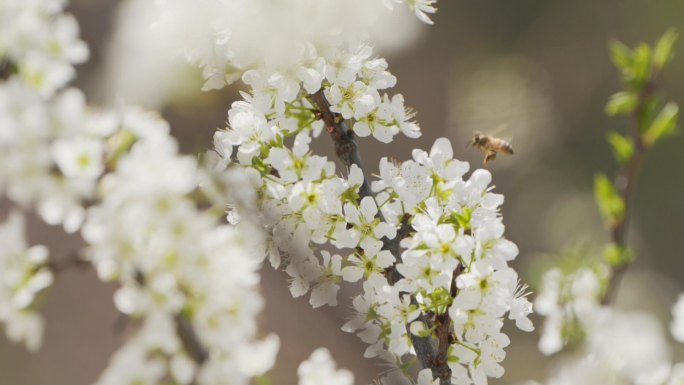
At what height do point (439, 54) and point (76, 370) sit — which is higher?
point (439, 54)

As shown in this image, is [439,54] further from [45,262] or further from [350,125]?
[45,262]

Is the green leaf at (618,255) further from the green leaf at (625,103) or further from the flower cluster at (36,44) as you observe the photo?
the flower cluster at (36,44)

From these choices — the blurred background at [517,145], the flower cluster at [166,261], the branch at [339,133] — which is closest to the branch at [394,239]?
the branch at [339,133]

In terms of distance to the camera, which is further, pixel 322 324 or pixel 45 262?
pixel 322 324

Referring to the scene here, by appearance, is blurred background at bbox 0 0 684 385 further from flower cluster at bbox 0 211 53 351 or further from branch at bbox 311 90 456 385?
flower cluster at bbox 0 211 53 351

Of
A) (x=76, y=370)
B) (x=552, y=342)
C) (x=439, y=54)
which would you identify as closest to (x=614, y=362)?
(x=552, y=342)

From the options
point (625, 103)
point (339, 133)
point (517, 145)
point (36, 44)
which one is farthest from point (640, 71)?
point (517, 145)

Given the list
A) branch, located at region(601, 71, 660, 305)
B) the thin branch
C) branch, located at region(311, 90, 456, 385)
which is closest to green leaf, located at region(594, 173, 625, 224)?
branch, located at region(601, 71, 660, 305)
